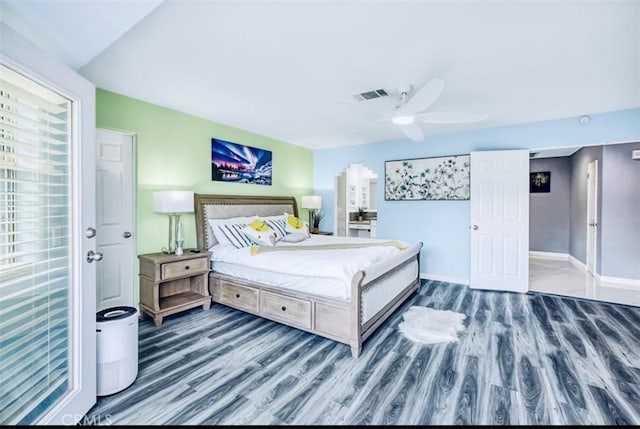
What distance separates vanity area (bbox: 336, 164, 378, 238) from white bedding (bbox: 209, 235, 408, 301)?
339 cm

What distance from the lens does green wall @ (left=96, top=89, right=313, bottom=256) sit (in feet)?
10.8

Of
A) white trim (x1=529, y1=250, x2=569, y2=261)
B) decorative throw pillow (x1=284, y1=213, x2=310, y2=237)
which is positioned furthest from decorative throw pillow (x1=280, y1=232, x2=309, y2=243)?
white trim (x1=529, y1=250, x2=569, y2=261)

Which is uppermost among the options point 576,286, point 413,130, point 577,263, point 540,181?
point 413,130

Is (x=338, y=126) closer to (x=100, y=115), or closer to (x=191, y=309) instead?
(x=100, y=115)

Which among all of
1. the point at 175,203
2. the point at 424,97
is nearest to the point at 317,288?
the point at 175,203

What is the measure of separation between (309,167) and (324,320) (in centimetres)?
418

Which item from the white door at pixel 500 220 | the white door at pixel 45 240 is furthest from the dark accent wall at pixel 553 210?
the white door at pixel 45 240

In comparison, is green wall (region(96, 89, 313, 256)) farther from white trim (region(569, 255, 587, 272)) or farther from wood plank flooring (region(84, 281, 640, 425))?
white trim (region(569, 255, 587, 272))

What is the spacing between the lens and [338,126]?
4.59 metres

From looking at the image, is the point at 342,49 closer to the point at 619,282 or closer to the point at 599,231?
the point at 599,231

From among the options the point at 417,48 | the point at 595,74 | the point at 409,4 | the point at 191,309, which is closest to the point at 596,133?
the point at 595,74

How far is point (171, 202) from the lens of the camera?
325cm

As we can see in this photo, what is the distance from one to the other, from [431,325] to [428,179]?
108 inches

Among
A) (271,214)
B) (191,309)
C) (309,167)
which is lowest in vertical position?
(191,309)
